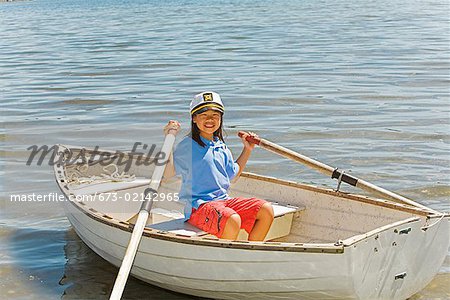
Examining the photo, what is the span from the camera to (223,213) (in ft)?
18.1

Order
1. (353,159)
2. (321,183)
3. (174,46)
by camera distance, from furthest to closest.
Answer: (174,46) < (353,159) < (321,183)

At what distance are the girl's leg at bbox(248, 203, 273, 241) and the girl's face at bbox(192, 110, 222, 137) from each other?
68 centimetres

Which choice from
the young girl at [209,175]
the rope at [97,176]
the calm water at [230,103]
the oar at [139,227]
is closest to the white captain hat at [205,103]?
the young girl at [209,175]

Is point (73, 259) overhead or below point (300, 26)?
overhead

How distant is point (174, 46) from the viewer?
21.7 m

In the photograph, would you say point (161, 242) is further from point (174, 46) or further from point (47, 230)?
point (174, 46)

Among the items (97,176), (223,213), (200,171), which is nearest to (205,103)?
(200,171)

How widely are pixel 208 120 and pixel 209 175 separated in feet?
1.29

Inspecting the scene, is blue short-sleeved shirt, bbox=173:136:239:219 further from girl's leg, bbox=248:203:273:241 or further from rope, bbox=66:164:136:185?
Result: rope, bbox=66:164:136:185

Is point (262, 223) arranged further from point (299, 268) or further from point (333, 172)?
point (333, 172)

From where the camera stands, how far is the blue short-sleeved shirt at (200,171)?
581 cm

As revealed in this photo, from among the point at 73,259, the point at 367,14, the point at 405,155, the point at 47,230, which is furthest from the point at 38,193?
the point at 367,14

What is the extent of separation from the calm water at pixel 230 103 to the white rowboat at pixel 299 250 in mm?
433

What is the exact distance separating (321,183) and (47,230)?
2807 mm
